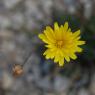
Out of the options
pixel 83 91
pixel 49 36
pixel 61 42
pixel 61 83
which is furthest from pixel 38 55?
pixel 49 36

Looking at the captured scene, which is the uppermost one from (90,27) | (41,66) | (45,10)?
(45,10)

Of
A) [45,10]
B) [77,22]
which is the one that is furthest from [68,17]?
[45,10]

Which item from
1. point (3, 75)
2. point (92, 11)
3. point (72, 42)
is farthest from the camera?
point (92, 11)

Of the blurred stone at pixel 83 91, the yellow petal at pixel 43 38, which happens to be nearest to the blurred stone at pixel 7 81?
A: the blurred stone at pixel 83 91

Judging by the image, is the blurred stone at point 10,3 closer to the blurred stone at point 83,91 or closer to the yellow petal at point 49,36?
the blurred stone at point 83,91

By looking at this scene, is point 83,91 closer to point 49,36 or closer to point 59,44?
point 59,44

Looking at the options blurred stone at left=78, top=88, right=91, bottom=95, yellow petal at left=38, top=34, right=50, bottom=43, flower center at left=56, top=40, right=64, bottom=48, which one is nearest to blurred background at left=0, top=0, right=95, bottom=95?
blurred stone at left=78, top=88, right=91, bottom=95

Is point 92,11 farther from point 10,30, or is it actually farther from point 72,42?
point 72,42

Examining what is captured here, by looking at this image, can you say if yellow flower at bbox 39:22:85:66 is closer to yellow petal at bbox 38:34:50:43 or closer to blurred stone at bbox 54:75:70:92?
yellow petal at bbox 38:34:50:43
